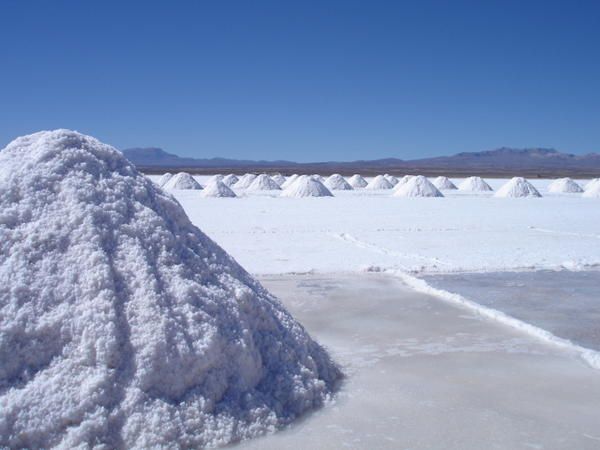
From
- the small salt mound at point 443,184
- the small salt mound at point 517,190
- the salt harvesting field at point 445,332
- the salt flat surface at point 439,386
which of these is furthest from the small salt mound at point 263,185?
the salt flat surface at point 439,386

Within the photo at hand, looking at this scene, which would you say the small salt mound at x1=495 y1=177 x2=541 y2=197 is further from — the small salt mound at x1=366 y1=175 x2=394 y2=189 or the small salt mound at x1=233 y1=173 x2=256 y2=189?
the small salt mound at x1=233 y1=173 x2=256 y2=189

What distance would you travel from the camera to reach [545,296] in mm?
5785

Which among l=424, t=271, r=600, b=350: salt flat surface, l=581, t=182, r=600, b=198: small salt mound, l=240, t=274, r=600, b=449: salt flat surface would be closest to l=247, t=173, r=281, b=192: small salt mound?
l=581, t=182, r=600, b=198: small salt mound

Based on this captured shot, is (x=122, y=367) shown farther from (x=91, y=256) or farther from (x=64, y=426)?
(x=91, y=256)

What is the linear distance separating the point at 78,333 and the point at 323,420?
1137mm

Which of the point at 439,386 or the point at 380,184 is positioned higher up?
the point at 439,386

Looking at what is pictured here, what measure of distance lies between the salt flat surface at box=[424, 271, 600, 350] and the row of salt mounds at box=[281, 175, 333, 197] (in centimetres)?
1783

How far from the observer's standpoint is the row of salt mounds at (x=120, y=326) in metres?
2.71

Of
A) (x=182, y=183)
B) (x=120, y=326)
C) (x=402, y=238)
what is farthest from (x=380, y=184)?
(x=120, y=326)

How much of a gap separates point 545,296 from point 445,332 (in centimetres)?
160

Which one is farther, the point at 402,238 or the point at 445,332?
the point at 402,238

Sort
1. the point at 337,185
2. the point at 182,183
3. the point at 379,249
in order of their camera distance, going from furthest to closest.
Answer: the point at 337,185
the point at 182,183
the point at 379,249

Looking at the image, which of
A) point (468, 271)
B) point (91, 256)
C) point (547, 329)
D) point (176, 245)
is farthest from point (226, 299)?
point (468, 271)

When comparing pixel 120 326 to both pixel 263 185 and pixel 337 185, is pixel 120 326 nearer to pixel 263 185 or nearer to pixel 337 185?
pixel 263 185
